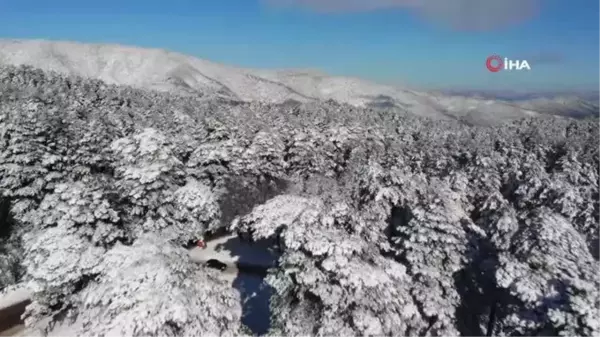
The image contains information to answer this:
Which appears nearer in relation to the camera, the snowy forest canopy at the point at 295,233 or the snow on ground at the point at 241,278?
the snowy forest canopy at the point at 295,233

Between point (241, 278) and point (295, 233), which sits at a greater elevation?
point (295, 233)

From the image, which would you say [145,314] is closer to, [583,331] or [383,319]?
[383,319]

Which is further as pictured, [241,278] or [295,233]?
[241,278]

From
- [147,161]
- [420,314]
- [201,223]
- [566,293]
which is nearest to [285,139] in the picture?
[201,223]

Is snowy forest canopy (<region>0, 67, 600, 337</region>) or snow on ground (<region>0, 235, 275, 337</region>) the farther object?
snow on ground (<region>0, 235, 275, 337</region>)

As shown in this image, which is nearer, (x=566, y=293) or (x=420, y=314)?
(x=566, y=293)

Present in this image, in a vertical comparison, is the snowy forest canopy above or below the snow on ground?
above

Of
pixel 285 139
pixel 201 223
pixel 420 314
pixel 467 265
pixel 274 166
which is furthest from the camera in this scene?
pixel 285 139

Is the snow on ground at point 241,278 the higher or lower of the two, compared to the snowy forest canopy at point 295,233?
lower
